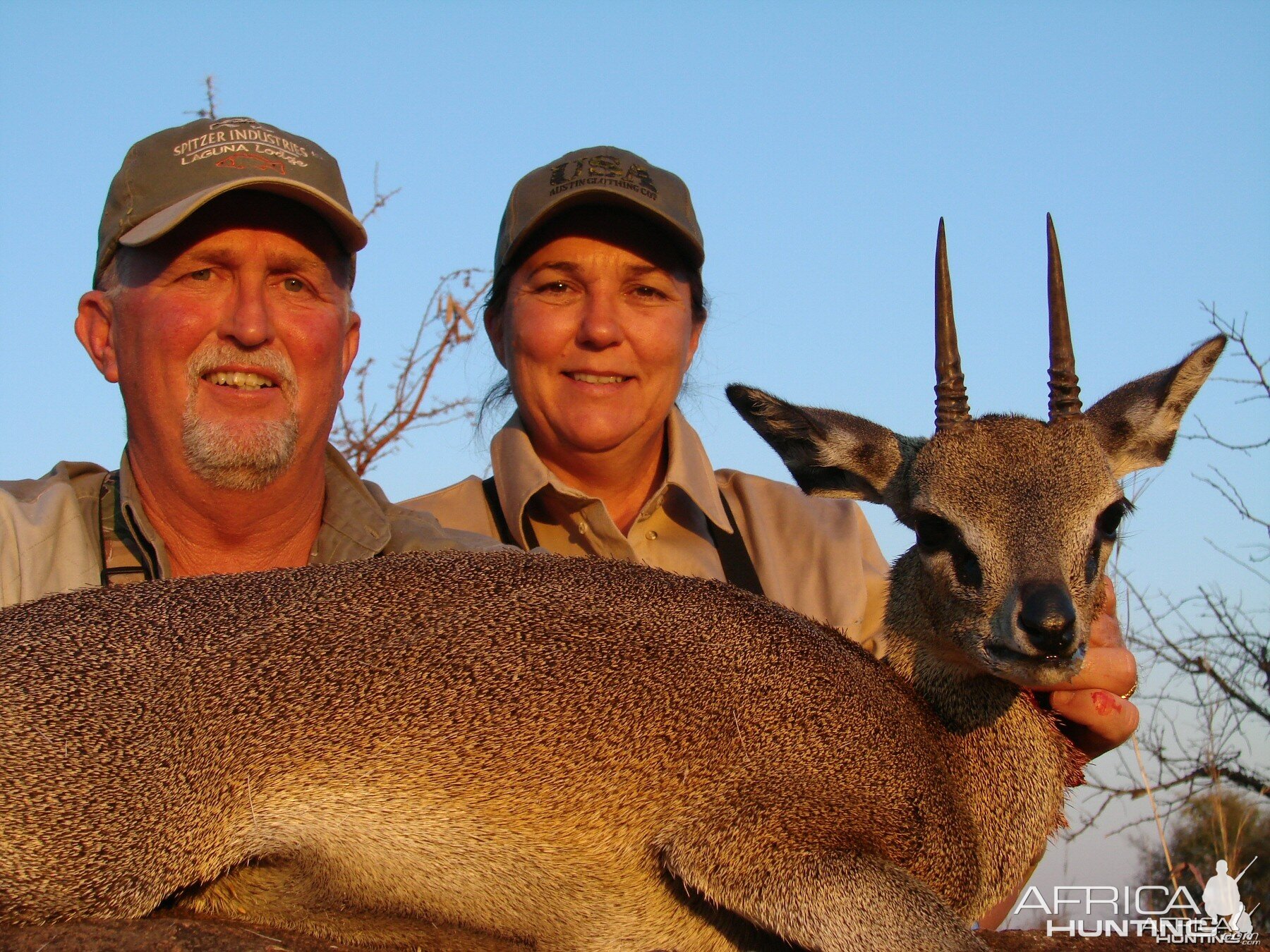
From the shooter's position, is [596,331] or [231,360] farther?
[596,331]

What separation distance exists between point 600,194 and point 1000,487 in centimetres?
297

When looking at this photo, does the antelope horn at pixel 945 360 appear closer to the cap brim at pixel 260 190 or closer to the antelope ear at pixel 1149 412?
the antelope ear at pixel 1149 412

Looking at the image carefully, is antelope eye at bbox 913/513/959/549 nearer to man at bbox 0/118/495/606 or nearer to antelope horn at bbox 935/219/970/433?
antelope horn at bbox 935/219/970/433

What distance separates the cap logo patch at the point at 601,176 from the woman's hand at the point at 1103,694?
332 cm

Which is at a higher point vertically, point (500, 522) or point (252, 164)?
point (252, 164)

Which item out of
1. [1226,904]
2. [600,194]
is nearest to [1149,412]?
[1226,904]

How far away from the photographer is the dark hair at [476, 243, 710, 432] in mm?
7109

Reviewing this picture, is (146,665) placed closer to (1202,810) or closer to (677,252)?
(677,252)

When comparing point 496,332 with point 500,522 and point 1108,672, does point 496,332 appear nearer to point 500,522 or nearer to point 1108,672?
point 500,522

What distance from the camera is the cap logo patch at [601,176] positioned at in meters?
6.76

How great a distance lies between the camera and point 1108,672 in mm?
4973

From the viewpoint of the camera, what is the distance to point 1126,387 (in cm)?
557

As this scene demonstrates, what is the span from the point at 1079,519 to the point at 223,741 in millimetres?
3093

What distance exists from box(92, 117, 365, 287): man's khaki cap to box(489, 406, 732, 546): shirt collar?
1552 millimetres
